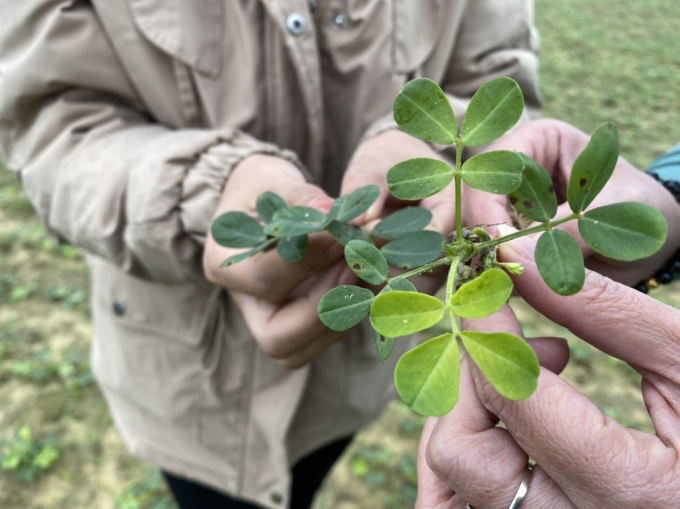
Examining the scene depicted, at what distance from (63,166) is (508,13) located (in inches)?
56.8

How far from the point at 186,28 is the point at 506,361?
125cm

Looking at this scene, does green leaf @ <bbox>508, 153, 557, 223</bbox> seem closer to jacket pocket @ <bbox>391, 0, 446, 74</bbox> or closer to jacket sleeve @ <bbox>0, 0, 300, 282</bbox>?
jacket sleeve @ <bbox>0, 0, 300, 282</bbox>

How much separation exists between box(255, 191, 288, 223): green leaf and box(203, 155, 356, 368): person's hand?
62 mm

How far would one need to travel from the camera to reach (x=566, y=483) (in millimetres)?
699

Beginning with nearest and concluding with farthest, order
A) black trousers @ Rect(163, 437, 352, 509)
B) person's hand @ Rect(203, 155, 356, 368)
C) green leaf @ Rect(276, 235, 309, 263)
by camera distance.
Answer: green leaf @ Rect(276, 235, 309, 263)
person's hand @ Rect(203, 155, 356, 368)
black trousers @ Rect(163, 437, 352, 509)

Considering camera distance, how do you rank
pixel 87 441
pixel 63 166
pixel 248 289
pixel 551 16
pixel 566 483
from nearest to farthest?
1. pixel 566 483
2. pixel 248 289
3. pixel 63 166
4. pixel 87 441
5. pixel 551 16

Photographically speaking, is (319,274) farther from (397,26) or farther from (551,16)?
(551,16)

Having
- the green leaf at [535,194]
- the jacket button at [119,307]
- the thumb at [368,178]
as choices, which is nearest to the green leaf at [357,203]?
the thumb at [368,178]

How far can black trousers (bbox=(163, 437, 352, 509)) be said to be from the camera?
1908mm

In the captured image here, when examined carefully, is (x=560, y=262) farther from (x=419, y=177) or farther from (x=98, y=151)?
(x=98, y=151)

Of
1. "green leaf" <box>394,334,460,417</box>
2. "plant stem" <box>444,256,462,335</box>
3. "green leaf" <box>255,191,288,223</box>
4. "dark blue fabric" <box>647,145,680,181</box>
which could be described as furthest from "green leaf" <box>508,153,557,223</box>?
"dark blue fabric" <box>647,145,680,181</box>

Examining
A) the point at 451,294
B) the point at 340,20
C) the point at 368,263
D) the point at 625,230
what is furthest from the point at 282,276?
the point at 340,20

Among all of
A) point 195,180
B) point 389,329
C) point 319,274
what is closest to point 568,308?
point 389,329

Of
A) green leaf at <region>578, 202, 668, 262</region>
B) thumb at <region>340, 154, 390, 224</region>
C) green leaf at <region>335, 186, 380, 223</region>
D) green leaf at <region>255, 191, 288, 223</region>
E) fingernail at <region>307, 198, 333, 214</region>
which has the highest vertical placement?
green leaf at <region>578, 202, 668, 262</region>
